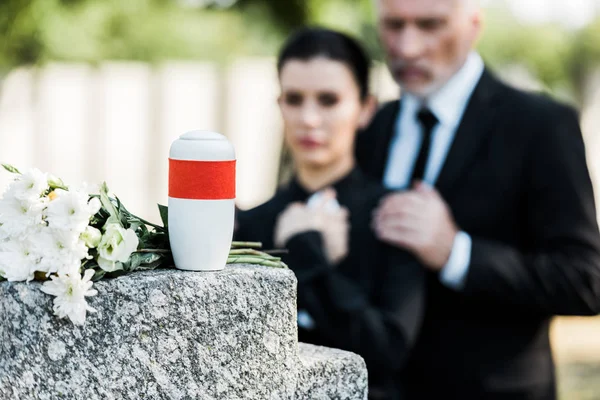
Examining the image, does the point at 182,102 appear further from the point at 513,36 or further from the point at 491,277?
the point at 513,36

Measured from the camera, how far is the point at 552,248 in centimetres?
275

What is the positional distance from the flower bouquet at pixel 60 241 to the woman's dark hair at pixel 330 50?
1.28 meters

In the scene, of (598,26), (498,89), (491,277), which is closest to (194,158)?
(491,277)

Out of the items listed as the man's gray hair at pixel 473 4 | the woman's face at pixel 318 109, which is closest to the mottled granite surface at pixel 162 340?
the woman's face at pixel 318 109

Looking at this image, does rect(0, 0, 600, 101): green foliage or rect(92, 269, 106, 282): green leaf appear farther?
rect(0, 0, 600, 101): green foliage

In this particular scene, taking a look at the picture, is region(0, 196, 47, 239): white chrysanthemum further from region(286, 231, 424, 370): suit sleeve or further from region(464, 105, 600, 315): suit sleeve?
region(464, 105, 600, 315): suit sleeve

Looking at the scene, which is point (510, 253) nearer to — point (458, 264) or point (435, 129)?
point (458, 264)

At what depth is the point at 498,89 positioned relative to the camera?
116 inches

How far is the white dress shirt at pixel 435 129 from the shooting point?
292cm

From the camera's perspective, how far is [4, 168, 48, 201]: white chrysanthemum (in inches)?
56.9

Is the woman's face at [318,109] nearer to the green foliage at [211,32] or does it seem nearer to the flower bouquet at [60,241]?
the flower bouquet at [60,241]

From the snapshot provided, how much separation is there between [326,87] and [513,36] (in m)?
25.4

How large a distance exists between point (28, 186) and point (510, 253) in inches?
66.0

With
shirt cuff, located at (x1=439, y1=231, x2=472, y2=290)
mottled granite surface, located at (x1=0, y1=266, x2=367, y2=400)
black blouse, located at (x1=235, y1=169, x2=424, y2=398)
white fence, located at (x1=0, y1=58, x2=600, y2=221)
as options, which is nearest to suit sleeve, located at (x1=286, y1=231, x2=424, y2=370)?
black blouse, located at (x1=235, y1=169, x2=424, y2=398)
